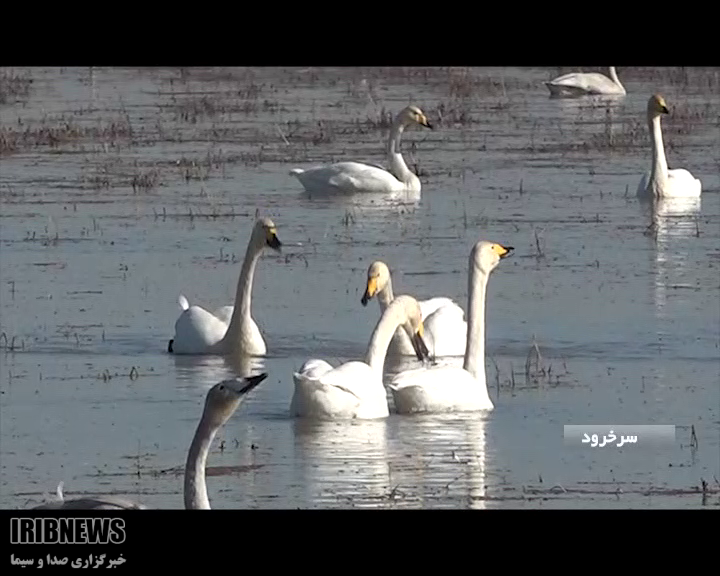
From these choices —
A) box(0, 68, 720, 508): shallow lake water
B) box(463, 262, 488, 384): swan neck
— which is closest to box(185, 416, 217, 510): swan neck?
box(0, 68, 720, 508): shallow lake water

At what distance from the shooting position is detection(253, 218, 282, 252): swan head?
11.0 m

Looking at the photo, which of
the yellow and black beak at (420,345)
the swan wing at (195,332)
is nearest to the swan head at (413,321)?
the yellow and black beak at (420,345)

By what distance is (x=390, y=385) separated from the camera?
9.18 metres

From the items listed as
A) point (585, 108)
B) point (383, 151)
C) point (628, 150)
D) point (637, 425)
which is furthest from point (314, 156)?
point (637, 425)

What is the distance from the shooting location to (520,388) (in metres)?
9.56

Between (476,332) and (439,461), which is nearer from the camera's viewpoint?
(439,461)

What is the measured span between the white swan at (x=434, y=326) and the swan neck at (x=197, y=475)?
390cm

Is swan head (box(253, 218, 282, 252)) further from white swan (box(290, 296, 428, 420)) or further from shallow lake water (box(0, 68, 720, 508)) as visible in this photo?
white swan (box(290, 296, 428, 420))

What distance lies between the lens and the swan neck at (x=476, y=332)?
9.47m

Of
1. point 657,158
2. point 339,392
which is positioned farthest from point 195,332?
point 657,158

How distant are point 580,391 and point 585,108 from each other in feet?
43.5

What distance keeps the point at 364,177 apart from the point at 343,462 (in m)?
7.82

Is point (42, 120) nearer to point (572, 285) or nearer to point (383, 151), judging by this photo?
point (383, 151)

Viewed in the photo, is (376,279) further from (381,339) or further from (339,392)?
(339,392)
